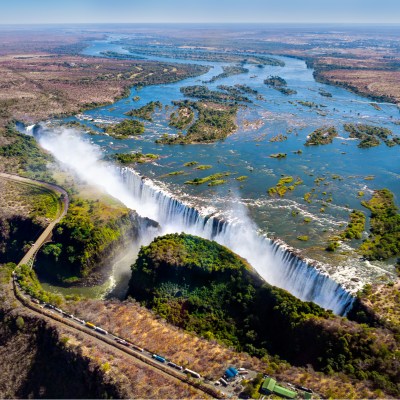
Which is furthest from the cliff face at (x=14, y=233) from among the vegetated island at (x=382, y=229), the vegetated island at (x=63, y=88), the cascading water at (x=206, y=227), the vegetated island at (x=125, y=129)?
the vegetated island at (x=63, y=88)

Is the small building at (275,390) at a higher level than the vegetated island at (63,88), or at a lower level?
lower

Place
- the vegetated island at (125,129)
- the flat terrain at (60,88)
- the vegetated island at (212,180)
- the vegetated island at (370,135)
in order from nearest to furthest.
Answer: the vegetated island at (212,180), the vegetated island at (370,135), the vegetated island at (125,129), the flat terrain at (60,88)

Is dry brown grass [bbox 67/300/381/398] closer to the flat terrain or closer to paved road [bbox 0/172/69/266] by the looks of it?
paved road [bbox 0/172/69/266]

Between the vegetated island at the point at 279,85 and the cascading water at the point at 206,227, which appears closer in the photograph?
the cascading water at the point at 206,227

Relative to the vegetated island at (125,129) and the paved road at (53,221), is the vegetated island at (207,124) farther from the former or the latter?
the paved road at (53,221)

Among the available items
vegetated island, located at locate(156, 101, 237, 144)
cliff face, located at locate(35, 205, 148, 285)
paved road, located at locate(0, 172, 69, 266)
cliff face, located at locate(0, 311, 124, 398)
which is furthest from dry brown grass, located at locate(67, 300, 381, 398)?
vegetated island, located at locate(156, 101, 237, 144)

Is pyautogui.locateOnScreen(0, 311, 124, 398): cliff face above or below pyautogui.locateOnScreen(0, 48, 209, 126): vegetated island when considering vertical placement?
below

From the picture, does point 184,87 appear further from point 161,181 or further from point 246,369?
point 246,369
